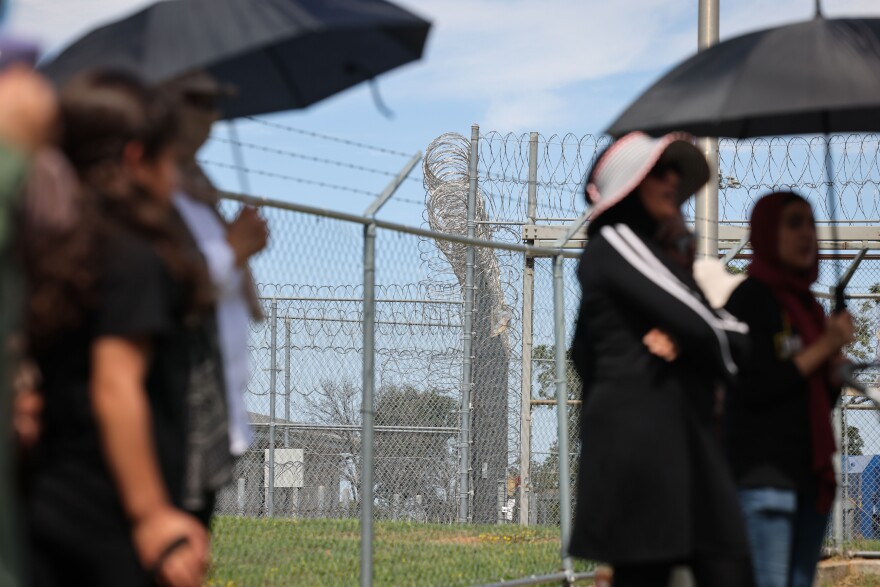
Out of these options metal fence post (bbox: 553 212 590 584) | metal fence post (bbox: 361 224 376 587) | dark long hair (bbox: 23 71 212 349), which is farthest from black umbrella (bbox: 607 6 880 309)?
metal fence post (bbox: 553 212 590 584)

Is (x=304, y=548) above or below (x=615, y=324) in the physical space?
below

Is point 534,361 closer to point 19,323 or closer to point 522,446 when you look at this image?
point 522,446

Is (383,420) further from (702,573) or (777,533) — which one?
(702,573)

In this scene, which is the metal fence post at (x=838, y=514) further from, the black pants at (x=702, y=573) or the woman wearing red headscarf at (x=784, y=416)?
the black pants at (x=702, y=573)

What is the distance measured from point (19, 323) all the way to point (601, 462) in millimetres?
1825

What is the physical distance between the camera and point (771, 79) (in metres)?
4.28

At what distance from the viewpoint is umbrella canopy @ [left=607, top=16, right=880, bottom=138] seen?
13.7 feet

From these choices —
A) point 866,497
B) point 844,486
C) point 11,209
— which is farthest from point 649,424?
point 866,497

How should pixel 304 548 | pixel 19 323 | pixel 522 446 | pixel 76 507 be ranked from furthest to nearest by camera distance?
pixel 522 446 < pixel 304 548 < pixel 76 507 < pixel 19 323

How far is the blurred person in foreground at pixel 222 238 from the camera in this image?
2.96m

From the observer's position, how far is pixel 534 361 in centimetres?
1006

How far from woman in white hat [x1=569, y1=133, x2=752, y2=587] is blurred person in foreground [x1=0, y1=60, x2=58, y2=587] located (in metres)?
1.75

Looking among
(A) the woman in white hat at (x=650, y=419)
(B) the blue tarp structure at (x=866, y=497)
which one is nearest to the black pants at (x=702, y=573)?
(A) the woman in white hat at (x=650, y=419)

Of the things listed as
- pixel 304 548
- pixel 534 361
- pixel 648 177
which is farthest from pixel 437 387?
pixel 648 177
